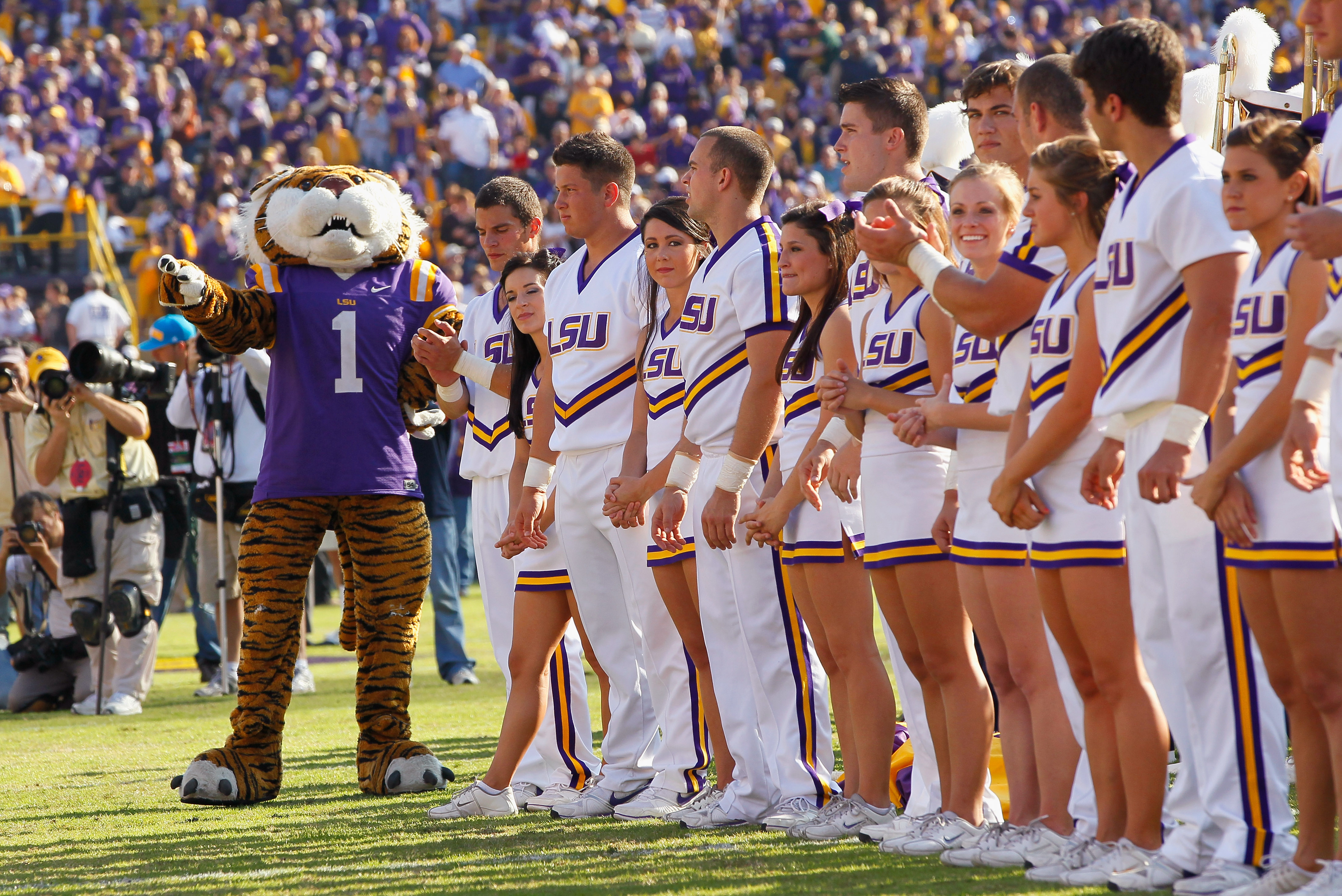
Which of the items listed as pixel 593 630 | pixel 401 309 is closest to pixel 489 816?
pixel 593 630

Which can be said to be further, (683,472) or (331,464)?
(331,464)

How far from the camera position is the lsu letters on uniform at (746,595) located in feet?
16.4

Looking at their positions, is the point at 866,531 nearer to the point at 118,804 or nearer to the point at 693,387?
the point at 693,387

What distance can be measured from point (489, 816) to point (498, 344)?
1940mm

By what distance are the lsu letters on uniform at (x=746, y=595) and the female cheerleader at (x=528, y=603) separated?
0.80 meters

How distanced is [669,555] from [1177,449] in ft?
7.06

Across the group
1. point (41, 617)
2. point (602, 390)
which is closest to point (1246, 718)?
point (602, 390)

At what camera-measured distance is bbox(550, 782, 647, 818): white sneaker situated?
546 centimetres

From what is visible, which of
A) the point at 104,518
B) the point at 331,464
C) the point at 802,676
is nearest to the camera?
the point at 802,676

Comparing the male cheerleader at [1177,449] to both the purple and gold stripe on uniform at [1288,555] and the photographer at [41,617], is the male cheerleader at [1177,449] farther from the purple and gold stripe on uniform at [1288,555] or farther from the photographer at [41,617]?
the photographer at [41,617]

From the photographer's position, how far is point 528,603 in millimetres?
5785

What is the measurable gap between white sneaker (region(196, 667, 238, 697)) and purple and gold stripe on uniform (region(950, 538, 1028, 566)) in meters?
6.65

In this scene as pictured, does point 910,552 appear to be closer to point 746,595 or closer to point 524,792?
point 746,595

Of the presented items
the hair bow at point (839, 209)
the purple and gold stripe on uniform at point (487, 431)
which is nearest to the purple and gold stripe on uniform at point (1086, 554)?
the hair bow at point (839, 209)
